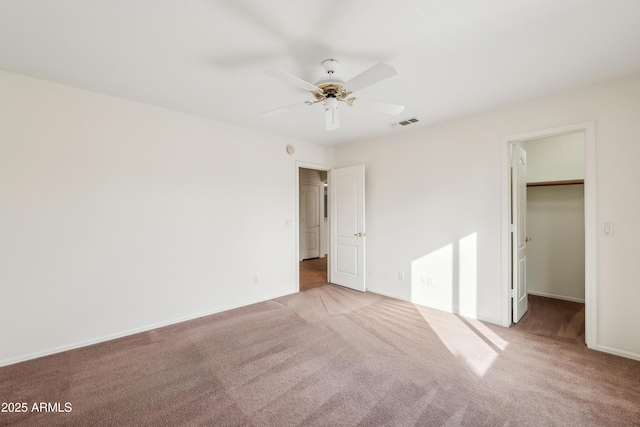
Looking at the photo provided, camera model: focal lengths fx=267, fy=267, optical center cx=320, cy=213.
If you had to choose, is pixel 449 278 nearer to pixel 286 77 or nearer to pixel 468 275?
pixel 468 275

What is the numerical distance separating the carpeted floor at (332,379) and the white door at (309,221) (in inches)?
175

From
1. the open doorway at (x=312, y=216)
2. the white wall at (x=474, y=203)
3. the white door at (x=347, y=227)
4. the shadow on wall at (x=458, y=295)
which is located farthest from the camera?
the open doorway at (x=312, y=216)

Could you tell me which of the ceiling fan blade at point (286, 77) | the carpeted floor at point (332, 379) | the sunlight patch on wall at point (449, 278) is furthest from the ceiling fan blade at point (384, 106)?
the carpeted floor at point (332, 379)

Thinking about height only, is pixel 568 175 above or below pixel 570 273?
above

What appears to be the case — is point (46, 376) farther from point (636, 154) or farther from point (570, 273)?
point (570, 273)

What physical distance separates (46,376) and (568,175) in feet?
21.0

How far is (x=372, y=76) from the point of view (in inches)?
70.5

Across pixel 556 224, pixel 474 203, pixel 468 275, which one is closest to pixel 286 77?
pixel 474 203

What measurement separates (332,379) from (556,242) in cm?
412

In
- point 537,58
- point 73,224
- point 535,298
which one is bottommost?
point 535,298

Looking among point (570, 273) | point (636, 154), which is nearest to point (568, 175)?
point (570, 273)

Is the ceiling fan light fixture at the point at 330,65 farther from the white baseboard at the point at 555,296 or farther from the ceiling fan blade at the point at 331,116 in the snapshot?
the white baseboard at the point at 555,296

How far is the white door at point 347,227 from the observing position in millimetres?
4422

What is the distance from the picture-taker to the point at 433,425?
165 cm
